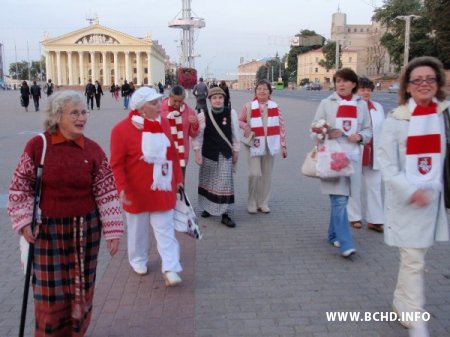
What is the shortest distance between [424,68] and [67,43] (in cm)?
12428

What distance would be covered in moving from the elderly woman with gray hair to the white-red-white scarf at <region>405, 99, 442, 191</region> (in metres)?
1.98

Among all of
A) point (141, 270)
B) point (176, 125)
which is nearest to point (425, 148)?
point (141, 270)

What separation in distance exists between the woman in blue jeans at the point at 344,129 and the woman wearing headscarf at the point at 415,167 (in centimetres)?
152

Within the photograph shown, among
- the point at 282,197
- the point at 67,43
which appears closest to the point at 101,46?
the point at 67,43

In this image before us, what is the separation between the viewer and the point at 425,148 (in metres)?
3.20

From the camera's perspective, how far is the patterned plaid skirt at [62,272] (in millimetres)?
2973

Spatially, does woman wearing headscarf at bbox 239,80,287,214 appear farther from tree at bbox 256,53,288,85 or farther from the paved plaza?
tree at bbox 256,53,288,85

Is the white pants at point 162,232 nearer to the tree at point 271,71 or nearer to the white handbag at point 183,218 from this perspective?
the white handbag at point 183,218

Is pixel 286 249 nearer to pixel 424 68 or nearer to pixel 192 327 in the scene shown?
pixel 192 327

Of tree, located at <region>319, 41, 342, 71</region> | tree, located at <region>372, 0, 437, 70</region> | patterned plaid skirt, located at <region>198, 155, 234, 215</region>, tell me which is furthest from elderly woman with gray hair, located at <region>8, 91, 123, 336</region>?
tree, located at <region>319, 41, 342, 71</region>

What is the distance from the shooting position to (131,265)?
4.79 metres

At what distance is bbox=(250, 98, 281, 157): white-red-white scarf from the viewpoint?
6516 millimetres

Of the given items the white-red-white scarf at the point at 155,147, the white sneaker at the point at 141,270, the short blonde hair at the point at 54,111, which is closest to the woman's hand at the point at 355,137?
the white-red-white scarf at the point at 155,147

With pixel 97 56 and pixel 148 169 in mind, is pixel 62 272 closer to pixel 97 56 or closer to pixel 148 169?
pixel 148 169
